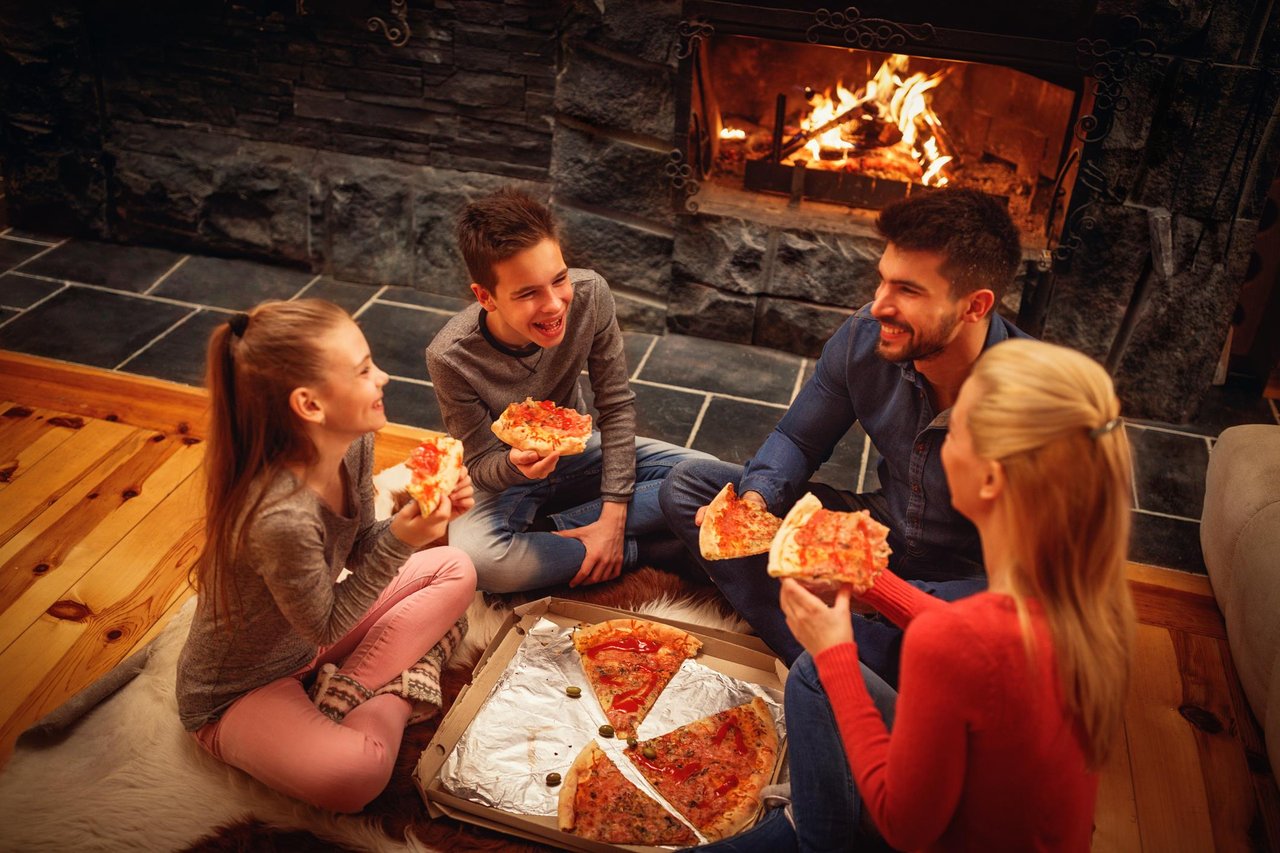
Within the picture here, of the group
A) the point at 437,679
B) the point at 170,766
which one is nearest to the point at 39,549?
the point at 170,766

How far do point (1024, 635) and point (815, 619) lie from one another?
1.42ft

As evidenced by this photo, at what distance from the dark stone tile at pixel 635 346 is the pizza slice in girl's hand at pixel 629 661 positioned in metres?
1.50

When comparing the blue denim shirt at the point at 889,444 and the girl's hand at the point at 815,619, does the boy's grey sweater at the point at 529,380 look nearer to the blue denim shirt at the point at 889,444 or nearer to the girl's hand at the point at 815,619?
the blue denim shirt at the point at 889,444

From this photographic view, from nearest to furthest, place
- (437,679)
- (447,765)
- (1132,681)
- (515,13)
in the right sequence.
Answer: (447,765), (437,679), (1132,681), (515,13)

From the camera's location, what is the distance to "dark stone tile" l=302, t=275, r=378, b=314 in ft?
13.3

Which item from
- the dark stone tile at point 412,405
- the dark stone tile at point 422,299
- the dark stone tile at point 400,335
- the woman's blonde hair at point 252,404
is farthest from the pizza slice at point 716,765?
the dark stone tile at point 422,299

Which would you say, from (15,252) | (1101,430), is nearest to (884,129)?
(1101,430)

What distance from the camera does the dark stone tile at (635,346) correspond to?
380cm

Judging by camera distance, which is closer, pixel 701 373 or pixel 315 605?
pixel 315 605

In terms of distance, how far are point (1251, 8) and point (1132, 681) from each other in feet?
6.40

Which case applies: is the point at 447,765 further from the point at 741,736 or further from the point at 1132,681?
the point at 1132,681

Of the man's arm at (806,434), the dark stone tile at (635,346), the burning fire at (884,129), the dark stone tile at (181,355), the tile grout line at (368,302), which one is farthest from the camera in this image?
the tile grout line at (368,302)

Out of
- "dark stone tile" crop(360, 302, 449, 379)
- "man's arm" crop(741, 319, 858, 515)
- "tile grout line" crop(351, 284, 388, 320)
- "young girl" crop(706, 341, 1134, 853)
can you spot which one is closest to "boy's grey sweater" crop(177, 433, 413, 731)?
"man's arm" crop(741, 319, 858, 515)

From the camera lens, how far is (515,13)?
3619 millimetres
